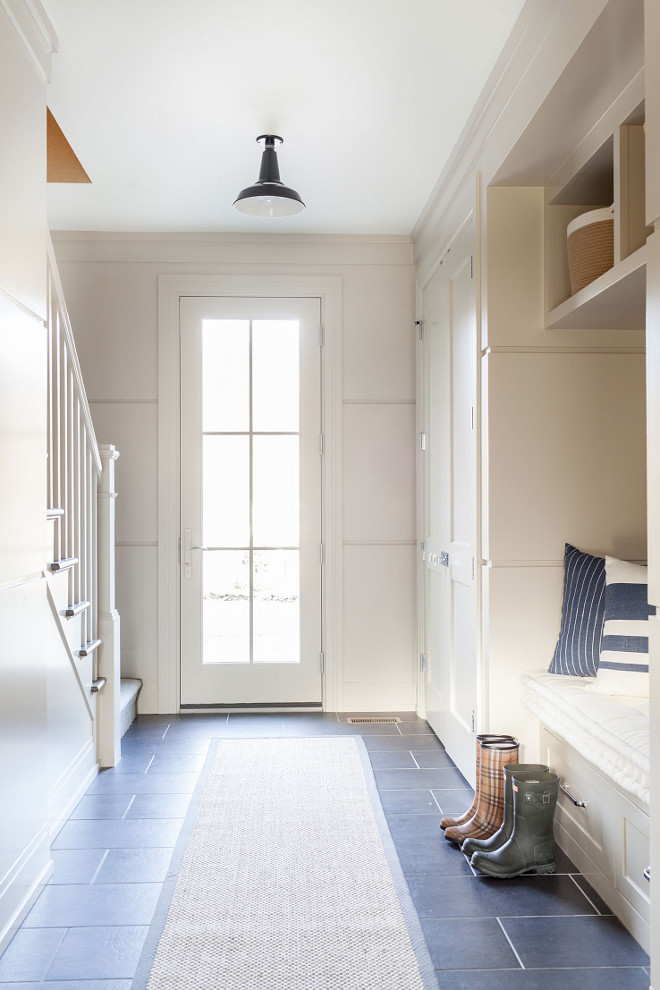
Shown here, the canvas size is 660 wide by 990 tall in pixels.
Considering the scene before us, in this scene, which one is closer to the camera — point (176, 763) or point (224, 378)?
point (176, 763)

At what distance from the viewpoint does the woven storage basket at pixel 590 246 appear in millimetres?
2342

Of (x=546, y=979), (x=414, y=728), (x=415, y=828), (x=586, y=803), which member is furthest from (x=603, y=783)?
(x=414, y=728)

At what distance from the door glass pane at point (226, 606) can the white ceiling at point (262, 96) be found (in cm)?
183

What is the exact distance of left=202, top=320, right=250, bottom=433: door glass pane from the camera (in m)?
4.19

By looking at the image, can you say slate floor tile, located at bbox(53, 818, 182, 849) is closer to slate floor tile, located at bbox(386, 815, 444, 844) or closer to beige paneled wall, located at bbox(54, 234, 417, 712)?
slate floor tile, located at bbox(386, 815, 444, 844)

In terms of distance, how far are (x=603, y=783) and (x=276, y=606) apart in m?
2.34

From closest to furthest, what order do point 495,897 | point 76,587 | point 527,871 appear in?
point 495,897
point 527,871
point 76,587

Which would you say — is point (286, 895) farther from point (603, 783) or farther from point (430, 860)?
point (603, 783)

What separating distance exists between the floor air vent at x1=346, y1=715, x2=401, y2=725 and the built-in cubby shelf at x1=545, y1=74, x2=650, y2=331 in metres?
2.26

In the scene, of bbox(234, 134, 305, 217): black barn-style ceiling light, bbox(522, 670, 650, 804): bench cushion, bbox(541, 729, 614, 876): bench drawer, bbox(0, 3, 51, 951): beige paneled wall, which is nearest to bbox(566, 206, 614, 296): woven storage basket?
bbox(234, 134, 305, 217): black barn-style ceiling light

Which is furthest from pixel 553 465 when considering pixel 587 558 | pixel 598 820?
pixel 598 820

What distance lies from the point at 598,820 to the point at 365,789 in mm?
1077

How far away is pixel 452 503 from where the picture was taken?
3369 mm

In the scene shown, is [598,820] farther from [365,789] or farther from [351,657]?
[351,657]
